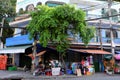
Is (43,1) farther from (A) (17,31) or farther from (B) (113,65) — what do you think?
(B) (113,65)

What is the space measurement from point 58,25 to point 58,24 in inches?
3.3

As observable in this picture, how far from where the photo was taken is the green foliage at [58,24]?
18.9 m

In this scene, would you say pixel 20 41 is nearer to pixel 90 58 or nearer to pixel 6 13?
pixel 90 58

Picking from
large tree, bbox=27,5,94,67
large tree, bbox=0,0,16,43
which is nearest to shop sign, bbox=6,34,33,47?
large tree, bbox=27,5,94,67

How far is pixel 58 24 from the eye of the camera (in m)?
19.1

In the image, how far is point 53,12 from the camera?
19.2 m

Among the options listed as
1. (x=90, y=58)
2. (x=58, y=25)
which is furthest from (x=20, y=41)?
(x=90, y=58)

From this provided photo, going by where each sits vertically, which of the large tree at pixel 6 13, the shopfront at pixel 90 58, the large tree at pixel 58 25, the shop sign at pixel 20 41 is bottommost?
the shopfront at pixel 90 58

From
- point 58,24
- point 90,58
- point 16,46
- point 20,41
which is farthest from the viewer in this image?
point 16,46

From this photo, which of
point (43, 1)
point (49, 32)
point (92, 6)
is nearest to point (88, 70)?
point (49, 32)

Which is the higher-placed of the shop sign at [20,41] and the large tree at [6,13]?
the large tree at [6,13]

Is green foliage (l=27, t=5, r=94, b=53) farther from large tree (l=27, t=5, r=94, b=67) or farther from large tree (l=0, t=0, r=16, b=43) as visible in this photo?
large tree (l=0, t=0, r=16, b=43)

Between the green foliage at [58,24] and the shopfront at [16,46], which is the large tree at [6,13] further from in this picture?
the green foliage at [58,24]

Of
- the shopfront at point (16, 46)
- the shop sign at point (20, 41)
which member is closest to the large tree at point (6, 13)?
the shopfront at point (16, 46)
